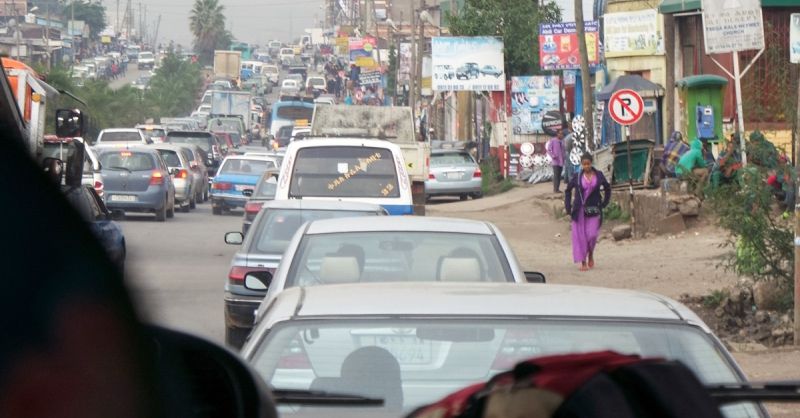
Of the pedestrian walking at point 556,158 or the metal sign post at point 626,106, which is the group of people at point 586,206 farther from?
the pedestrian walking at point 556,158

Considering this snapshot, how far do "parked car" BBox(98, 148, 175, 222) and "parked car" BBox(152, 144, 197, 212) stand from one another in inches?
134

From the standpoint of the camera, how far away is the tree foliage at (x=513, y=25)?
42.1 meters

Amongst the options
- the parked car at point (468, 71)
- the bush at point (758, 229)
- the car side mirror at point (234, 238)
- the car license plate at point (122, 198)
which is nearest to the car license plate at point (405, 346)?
the car side mirror at point (234, 238)

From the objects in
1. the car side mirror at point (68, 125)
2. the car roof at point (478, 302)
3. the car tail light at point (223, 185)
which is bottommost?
the car tail light at point (223, 185)

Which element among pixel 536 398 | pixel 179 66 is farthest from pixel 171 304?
pixel 179 66

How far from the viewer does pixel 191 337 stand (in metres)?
1.61

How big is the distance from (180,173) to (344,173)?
1590 centimetres

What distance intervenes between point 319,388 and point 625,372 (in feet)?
8.22

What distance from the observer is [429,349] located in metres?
4.31

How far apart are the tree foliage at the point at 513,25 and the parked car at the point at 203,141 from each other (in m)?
8.97

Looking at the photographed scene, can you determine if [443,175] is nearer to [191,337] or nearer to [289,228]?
[289,228]

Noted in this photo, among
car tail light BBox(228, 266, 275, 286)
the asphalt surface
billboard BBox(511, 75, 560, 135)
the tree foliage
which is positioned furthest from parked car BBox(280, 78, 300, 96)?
car tail light BBox(228, 266, 275, 286)

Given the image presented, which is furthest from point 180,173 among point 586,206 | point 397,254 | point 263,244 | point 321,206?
point 397,254

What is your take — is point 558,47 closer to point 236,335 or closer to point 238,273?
point 238,273
